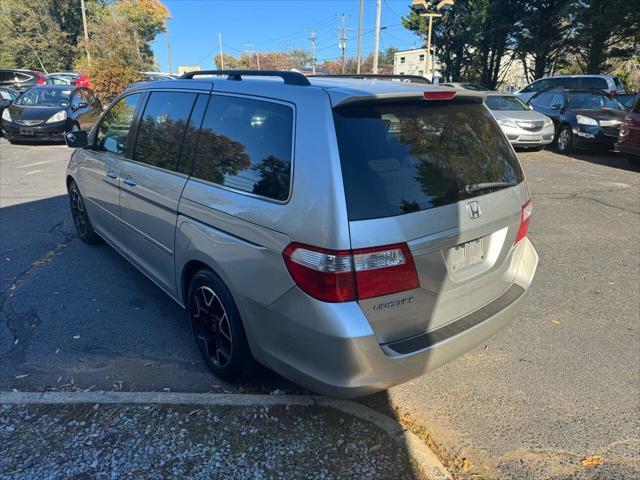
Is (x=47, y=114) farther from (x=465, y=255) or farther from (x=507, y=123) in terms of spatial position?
(x=465, y=255)

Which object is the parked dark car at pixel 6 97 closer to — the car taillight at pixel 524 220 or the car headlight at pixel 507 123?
the car headlight at pixel 507 123

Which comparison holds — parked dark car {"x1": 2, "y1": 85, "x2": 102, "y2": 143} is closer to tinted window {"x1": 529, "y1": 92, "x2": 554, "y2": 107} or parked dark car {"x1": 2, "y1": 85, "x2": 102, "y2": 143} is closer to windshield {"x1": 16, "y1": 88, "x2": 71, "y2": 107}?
windshield {"x1": 16, "y1": 88, "x2": 71, "y2": 107}

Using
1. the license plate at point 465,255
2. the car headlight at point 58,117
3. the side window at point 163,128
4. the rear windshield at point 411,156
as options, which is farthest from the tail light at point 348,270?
the car headlight at point 58,117

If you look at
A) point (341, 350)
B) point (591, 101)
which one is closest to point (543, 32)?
point (591, 101)

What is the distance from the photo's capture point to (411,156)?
7.81ft

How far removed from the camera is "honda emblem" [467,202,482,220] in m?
2.48

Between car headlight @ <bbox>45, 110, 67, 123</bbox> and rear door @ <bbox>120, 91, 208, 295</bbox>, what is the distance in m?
10.8

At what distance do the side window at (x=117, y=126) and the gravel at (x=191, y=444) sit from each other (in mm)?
2183

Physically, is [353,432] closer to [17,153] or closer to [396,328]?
[396,328]

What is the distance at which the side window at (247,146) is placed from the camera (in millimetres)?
2395

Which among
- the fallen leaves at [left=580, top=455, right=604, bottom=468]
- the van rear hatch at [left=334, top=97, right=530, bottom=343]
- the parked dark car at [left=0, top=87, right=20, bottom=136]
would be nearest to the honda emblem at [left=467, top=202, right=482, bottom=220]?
the van rear hatch at [left=334, top=97, right=530, bottom=343]

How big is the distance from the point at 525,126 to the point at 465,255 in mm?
11163

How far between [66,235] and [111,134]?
6.97 ft

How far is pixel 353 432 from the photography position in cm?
254
